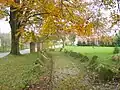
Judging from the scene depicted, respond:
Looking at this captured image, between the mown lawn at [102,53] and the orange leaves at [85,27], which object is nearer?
the orange leaves at [85,27]

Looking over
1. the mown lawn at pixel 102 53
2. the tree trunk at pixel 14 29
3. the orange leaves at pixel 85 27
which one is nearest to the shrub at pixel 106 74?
the orange leaves at pixel 85 27

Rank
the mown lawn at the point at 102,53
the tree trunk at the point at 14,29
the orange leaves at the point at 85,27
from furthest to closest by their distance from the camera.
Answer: the tree trunk at the point at 14,29 → the mown lawn at the point at 102,53 → the orange leaves at the point at 85,27

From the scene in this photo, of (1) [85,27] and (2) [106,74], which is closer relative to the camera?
(2) [106,74]

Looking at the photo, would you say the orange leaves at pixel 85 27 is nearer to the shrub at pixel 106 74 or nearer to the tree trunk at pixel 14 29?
the shrub at pixel 106 74

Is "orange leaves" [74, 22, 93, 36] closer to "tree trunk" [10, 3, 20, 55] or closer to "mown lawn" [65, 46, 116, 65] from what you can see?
"mown lawn" [65, 46, 116, 65]

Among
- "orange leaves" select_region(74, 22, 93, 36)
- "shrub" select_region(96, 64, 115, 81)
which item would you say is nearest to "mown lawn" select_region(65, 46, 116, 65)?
"orange leaves" select_region(74, 22, 93, 36)

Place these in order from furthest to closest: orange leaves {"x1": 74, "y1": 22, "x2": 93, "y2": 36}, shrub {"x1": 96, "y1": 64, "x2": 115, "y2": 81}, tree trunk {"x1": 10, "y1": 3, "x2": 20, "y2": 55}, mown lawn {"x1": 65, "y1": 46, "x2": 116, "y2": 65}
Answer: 1. tree trunk {"x1": 10, "y1": 3, "x2": 20, "y2": 55}
2. mown lawn {"x1": 65, "y1": 46, "x2": 116, "y2": 65}
3. orange leaves {"x1": 74, "y1": 22, "x2": 93, "y2": 36}
4. shrub {"x1": 96, "y1": 64, "x2": 115, "y2": 81}

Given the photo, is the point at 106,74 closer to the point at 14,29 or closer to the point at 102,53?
the point at 14,29

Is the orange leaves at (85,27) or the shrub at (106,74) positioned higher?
the orange leaves at (85,27)

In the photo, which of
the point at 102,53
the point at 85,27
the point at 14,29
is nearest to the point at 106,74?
the point at 85,27

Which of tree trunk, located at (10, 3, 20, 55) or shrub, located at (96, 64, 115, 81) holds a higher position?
tree trunk, located at (10, 3, 20, 55)

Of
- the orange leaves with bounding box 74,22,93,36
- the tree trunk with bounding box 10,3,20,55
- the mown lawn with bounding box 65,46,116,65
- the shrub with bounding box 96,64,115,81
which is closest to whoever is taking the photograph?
the shrub with bounding box 96,64,115,81

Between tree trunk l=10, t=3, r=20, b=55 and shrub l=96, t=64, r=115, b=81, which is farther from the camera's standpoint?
tree trunk l=10, t=3, r=20, b=55

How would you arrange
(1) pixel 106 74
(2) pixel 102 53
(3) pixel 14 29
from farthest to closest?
1. (2) pixel 102 53
2. (3) pixel 14 29
3. (1) pixel 106 74
